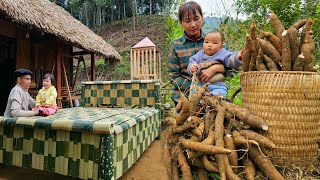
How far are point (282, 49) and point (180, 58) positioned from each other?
968mm

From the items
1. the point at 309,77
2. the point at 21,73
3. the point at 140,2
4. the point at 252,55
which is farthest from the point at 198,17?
the point at 140,2

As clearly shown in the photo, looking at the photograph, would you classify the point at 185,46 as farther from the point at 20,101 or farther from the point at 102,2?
the point at 102,2

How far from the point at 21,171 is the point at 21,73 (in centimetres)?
95

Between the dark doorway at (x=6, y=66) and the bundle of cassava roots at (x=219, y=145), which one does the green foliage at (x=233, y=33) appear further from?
the dark doorway at (x=6, y=66)

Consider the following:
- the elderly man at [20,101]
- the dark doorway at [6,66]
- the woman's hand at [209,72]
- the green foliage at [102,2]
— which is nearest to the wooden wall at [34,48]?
the dark doorway at [6,66]

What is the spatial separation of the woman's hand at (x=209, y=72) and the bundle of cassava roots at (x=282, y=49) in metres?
0.34

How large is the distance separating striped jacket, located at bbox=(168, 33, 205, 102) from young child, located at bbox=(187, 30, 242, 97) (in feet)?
0.73

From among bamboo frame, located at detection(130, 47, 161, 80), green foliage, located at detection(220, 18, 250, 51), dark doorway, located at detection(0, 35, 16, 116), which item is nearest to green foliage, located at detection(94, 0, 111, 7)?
bamboo frame, located at detection(130, 47, 161, 80)

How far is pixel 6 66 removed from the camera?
615 centimetres

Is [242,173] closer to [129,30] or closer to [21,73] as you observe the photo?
[21,73]

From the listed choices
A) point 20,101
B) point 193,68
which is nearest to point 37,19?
point 20,101

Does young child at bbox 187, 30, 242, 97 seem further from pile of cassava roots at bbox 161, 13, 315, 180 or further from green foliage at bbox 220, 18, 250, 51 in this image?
green foliage at bbox 220, 18, 250, 51

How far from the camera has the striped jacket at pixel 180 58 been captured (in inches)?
66.5

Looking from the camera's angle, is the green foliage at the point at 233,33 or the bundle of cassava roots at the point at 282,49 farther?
the green foliage at the point at 233,33
